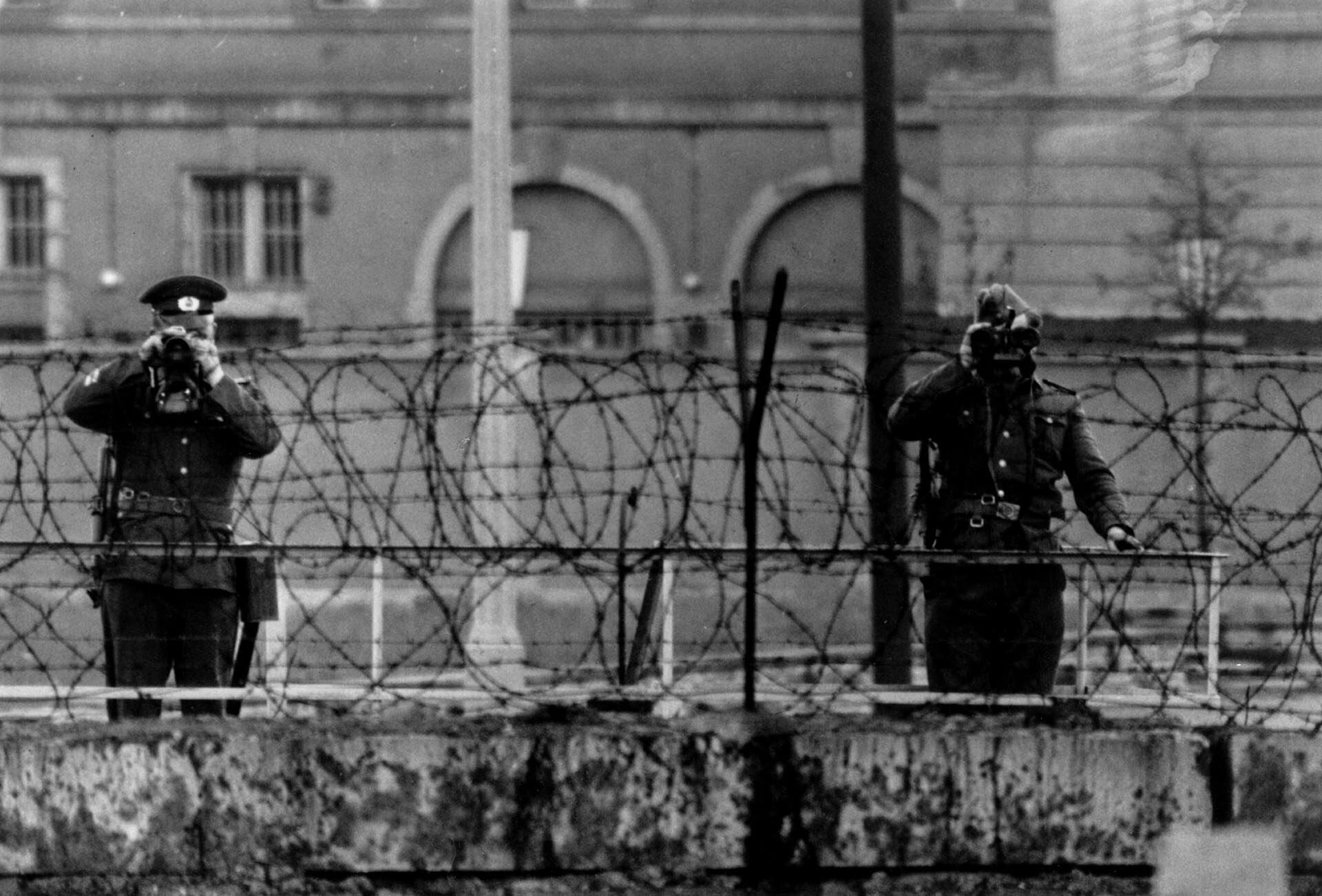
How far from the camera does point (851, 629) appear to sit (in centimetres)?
1998

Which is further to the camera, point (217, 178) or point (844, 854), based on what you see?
point (217, 178)

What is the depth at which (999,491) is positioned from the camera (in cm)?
715

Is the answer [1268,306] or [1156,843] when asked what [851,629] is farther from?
[1156,843]

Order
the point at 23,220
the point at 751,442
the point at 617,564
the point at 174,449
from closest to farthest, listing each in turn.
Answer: the point at 751,442
the point at 617,564
the point at 174,449
the point at 23,220

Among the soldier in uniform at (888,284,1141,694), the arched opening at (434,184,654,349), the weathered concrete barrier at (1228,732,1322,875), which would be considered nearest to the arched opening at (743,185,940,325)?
the arched opening at (434,184,654,349)

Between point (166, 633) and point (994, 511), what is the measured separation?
2512 mm

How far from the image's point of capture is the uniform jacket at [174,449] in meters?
7.34

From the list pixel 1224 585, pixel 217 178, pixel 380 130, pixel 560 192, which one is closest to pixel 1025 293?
pixel 560 192

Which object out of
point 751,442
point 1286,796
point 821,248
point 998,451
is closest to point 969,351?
point 998,451

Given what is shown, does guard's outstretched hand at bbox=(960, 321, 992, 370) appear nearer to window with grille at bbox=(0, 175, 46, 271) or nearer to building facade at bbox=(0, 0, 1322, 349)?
building facade at bbox=(0, 0, 1322, 349)

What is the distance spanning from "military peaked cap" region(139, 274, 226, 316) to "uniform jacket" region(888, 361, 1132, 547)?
2.27 m

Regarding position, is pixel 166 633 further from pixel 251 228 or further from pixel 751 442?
pixel 251 228

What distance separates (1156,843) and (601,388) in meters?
14.3

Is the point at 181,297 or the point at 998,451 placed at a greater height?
the point at 181,297
